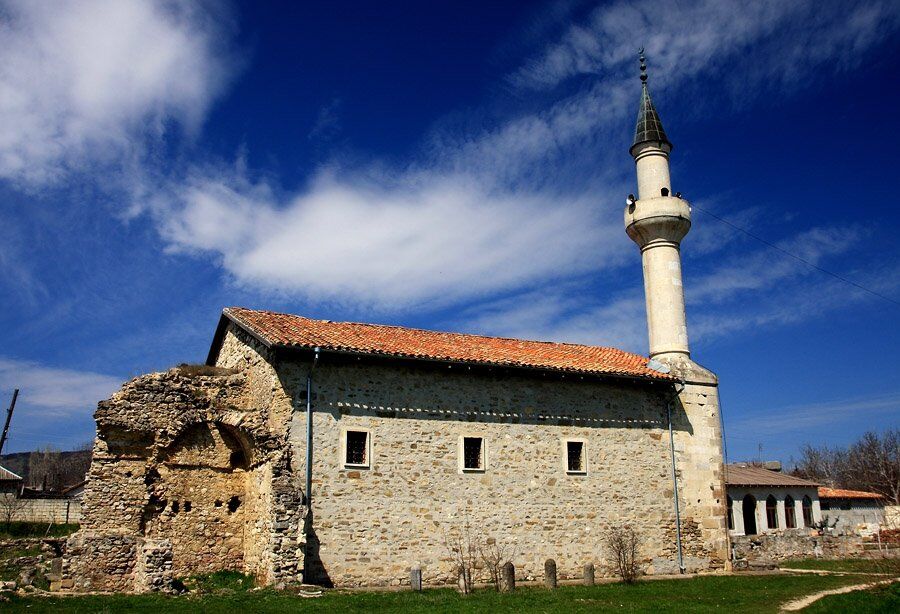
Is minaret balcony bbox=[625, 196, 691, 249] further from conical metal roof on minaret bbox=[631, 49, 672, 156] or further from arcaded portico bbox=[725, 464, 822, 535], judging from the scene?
arcaded portico bbox=[725, 464, 822, 535]

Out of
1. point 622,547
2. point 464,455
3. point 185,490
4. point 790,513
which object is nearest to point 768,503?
point 790,513

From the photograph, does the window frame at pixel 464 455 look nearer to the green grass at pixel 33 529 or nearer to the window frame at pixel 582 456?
the window frame at pixel 582 456

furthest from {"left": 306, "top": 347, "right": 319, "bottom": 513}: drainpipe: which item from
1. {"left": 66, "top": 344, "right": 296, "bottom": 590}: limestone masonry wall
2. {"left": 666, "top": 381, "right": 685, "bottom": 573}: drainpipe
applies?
{"left": 666, "top": 381, "right": 685, "bottom": 573}: drainpipe

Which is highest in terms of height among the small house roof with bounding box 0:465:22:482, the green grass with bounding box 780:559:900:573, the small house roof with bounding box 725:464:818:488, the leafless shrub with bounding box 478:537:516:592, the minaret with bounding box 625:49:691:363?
the minaret with bounding box 625:49:691:363

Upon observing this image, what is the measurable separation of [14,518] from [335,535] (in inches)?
921

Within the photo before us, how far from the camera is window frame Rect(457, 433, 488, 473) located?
18.2 meters

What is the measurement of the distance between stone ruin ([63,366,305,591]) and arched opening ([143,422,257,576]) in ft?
0.08

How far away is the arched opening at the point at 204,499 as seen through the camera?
664 inches

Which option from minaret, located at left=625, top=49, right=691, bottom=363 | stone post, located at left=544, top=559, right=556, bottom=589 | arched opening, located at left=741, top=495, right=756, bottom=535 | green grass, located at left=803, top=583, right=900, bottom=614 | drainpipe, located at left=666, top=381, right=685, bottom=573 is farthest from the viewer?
arched opening, located at left=741, top=495, right=756, bottom=535

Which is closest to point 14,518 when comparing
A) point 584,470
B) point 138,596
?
point 138,596

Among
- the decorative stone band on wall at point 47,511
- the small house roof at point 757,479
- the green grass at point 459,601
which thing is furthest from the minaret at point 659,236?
the decorative stone band on wall at point 47,511

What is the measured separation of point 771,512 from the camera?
123 feet

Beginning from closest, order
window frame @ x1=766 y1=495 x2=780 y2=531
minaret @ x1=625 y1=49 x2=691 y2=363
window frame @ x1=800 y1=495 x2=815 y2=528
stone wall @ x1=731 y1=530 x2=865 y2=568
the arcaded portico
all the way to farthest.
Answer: stone wall @ x1=731 y1=530 x2=865 y2=568 < minaret @ x1=625 y1=49 x2=691 y2=363 < the arcaded portico < window frame @ x1=766 y1=495 x2=780 y2=531 < window frame @ x1=800 y1=495 x2=815 y2=528

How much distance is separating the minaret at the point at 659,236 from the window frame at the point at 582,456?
4600 millimetres
